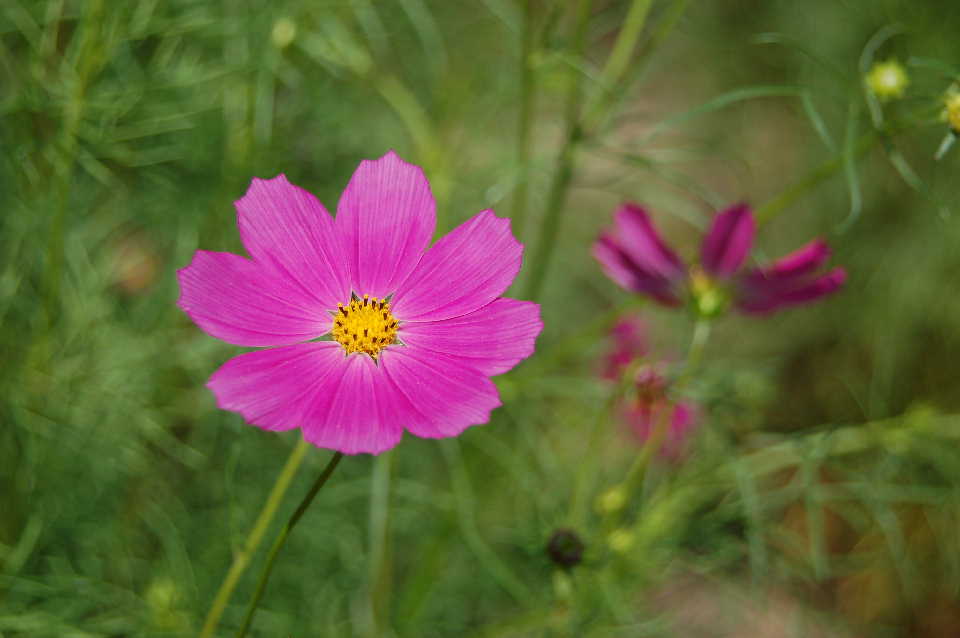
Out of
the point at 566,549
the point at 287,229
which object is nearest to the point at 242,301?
the point at 287,229

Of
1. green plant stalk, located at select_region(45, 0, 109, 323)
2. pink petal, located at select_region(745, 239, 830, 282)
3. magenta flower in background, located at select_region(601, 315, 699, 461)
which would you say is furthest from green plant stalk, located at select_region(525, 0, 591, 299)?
green plant stalk, located at select_region(45, 0, 109, 323)

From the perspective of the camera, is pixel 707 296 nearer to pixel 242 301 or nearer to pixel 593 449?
pixel 593 449

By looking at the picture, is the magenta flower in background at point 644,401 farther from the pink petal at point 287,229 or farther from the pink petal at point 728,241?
the pink petal at point 287,229

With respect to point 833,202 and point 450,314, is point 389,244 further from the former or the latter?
point 833,202

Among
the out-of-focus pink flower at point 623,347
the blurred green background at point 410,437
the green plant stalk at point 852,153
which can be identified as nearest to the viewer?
the green plant stalk at point 852,153

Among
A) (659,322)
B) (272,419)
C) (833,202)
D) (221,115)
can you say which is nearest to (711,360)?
(659,322)

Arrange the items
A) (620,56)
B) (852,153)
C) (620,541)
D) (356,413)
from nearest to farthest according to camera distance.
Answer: (356,413) < (852,153) < (620,541) < (620,56)

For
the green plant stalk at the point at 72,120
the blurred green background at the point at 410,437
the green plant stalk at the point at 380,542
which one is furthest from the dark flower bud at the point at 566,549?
the green plant stalk at the point at 72,120
